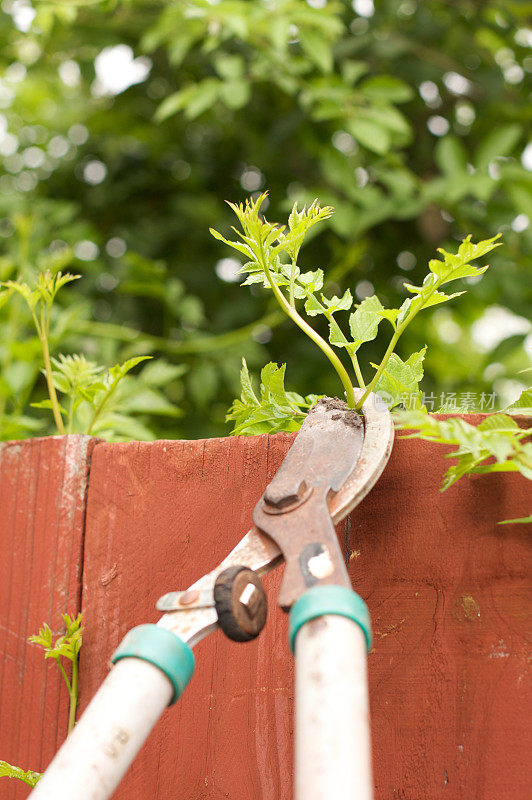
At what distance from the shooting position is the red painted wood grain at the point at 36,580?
91cm

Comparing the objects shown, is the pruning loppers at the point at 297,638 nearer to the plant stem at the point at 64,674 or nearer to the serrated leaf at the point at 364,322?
the serrated leaf at the point at 364,322

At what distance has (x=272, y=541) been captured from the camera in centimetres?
68

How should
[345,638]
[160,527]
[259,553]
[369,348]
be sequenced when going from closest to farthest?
[345,638], [259,553], [160,527], [369,348]

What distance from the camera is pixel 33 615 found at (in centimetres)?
96

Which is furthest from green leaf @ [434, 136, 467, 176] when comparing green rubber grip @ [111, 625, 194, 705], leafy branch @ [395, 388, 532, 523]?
green rubber grip @ [111, 625, 194, 705]

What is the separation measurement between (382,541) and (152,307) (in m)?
1.85

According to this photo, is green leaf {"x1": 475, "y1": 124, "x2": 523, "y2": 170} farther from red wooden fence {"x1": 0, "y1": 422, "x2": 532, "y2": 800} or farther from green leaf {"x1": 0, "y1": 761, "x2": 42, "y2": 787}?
green leaf {"x1": 0, "y1": 761, "x2": 42, "y2": 787}

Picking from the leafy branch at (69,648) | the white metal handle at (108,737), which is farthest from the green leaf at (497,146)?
the white metal handle at (108,737)

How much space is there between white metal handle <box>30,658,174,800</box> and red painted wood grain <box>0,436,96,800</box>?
391 mm

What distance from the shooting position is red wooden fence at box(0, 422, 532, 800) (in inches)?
29.1

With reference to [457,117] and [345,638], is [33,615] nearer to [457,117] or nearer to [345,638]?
[345,638]

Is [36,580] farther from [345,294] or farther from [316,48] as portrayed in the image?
[316,48]

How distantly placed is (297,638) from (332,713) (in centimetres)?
7

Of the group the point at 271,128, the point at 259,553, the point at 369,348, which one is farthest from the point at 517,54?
the point at 259,553
